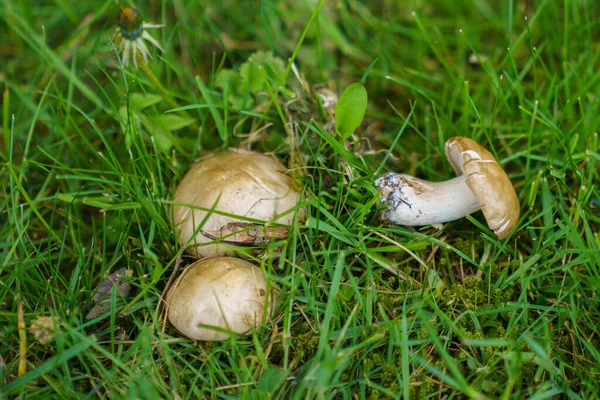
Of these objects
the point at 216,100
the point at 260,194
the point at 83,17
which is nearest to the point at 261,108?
the point at 216,100

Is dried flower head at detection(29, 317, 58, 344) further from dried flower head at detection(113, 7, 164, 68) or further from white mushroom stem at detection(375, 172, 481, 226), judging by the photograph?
white mushroom stem at detection(375, 172, 481, 226)

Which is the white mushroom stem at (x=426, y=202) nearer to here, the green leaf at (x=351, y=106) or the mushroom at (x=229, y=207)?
the green leaf at (x=351, y=106)

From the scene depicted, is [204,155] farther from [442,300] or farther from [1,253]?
[442,300]

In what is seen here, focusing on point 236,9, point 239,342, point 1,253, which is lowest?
point 239,342

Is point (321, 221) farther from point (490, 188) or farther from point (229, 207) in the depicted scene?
point (490, 188)

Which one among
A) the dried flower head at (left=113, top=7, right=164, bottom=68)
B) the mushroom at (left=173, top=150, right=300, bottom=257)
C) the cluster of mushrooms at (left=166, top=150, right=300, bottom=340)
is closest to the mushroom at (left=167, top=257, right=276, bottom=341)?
the cluster of mushrooms at (left=166, top=150, right=300, bottom=340)
